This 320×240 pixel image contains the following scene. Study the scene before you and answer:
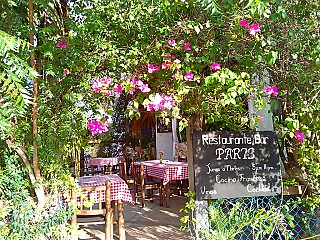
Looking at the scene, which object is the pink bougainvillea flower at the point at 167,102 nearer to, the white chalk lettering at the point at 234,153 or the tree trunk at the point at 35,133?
the white chalk lettering at the point at 234,153

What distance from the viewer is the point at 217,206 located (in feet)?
8.50

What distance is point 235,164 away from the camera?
8.39 ft

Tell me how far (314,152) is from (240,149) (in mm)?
608

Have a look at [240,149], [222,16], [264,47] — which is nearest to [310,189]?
[240,149]

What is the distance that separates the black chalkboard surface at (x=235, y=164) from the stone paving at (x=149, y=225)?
4.23 ft

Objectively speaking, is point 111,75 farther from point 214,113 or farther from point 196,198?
point 196,198

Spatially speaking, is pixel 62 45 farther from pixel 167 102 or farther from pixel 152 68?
pixel 167 102

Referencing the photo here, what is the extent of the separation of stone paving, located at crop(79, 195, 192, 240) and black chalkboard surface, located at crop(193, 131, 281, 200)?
50.8 inches

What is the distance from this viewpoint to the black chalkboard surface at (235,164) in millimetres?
2480

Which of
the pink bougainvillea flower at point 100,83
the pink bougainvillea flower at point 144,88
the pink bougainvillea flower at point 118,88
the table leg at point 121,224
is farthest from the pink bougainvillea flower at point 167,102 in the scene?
the table leg at point 121,224

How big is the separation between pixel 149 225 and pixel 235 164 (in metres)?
2.23

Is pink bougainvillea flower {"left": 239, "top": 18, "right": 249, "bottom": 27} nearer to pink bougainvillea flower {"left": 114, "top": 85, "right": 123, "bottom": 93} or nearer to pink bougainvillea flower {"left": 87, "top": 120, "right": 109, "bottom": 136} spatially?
pink bougainvillea flower {"left": 114, "top": 85, "right": 123, "bottom": 93}

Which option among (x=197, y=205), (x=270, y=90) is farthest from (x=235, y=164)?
(x=270, y=90)

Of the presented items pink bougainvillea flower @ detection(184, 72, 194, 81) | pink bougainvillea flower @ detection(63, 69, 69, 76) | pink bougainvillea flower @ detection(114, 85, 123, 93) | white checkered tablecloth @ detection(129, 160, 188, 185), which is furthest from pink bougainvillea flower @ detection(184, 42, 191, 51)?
white checkered tablecloth @ detection(129, 160, 188, 185)
